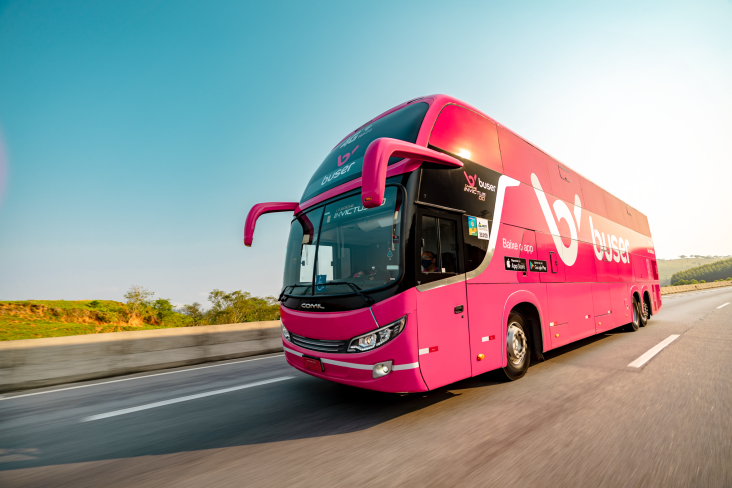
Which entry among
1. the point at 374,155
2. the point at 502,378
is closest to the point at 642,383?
the point at 502,378

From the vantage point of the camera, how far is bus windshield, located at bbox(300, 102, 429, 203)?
4.43 m

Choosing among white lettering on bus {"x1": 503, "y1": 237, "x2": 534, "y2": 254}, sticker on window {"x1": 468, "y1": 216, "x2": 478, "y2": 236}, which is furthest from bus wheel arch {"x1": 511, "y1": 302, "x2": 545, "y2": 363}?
sticker on window {"x1": 468, "y1": 216, "x2": 478, "y2": 236}

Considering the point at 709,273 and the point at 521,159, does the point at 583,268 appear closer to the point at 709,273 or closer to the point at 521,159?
the point at 521,159

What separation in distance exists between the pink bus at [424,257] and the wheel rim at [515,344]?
0.09ft

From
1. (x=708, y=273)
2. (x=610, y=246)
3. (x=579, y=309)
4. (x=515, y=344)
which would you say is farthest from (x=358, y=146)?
(x=708, y=273)

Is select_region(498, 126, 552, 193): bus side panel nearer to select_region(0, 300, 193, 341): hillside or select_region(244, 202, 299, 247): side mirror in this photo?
select_region(244, 202, 299, 247): side mirror

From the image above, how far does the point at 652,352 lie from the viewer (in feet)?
22.7

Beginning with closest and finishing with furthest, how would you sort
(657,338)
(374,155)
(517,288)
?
1. (374,155)
2. (517,288)
3. (657,338)

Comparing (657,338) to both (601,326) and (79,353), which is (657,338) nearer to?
(601,326)

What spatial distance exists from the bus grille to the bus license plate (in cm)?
13

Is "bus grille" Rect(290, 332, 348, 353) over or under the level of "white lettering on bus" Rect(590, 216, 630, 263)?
under

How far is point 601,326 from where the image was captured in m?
7.77

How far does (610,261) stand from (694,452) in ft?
22.5

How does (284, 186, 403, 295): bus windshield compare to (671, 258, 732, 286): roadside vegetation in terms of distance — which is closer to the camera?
(284, 186, 403, 295): bus windshield
